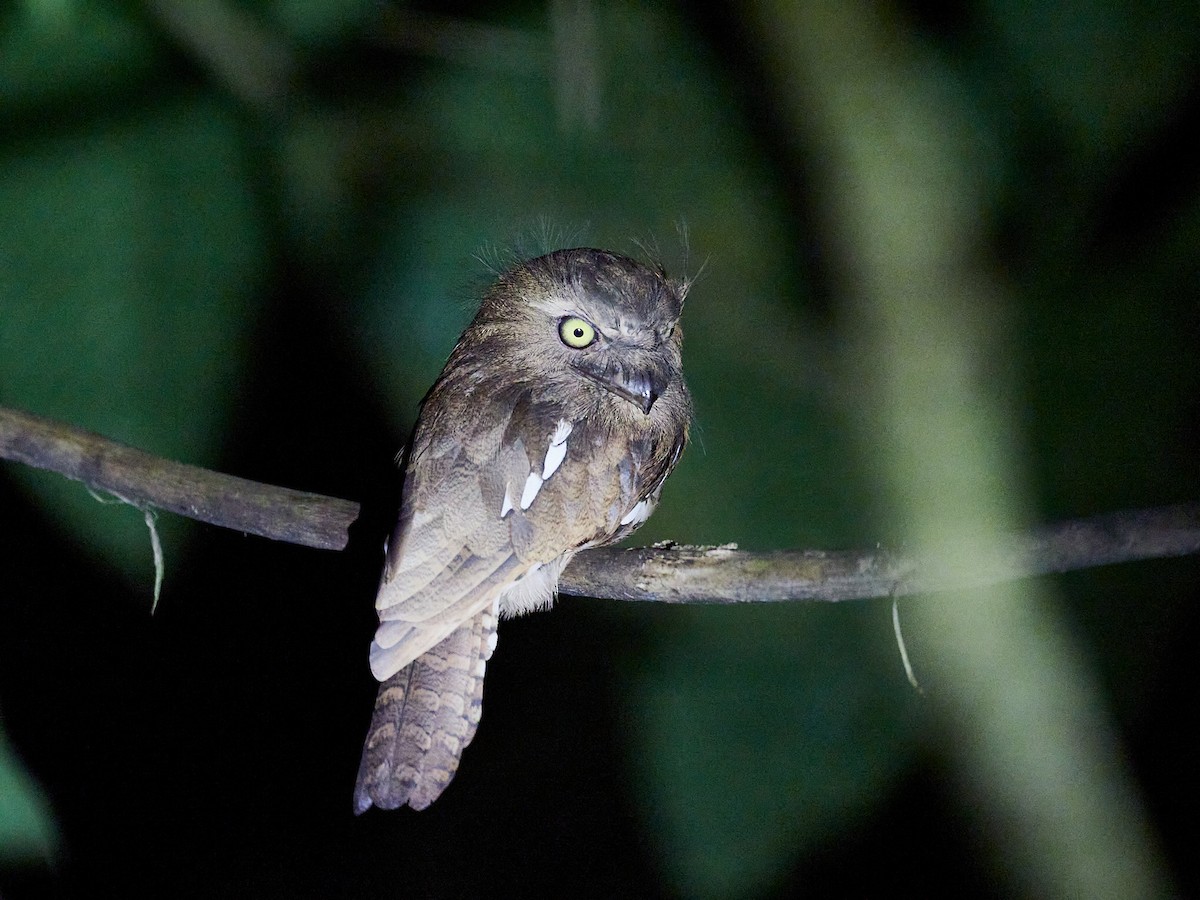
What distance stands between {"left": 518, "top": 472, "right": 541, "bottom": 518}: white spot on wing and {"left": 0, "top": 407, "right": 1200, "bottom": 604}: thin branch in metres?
0.16

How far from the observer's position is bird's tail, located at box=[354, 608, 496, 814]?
54.9 inches

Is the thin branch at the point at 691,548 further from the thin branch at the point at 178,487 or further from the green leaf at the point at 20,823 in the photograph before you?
the green leaf at the point at 20,823

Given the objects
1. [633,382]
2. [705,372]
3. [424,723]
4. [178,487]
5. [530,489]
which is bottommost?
[424,723]

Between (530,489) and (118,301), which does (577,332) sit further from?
(118,301)

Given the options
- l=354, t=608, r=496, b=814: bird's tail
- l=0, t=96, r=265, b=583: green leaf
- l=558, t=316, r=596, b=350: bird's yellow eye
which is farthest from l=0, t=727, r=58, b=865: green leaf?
l=558, t=316, r=596, b=350: bird's yellow eye

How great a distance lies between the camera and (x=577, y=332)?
5.48 ft

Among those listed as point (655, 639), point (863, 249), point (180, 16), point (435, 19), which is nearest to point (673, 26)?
point (435, 19)

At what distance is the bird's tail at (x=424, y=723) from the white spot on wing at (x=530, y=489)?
0.70 ft

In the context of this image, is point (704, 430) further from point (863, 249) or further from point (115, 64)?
point (115, 64)

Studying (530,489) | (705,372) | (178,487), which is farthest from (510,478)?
(705,372)

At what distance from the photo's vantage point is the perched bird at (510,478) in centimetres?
139

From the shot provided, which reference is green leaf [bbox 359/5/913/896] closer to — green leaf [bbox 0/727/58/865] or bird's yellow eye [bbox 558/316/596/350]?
bird's yellow eye [bbox 558/316/596/350]

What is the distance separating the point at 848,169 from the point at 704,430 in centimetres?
91

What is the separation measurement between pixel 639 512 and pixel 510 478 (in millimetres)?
314
